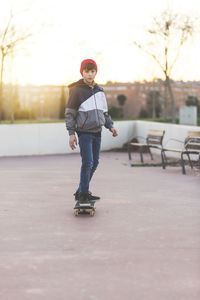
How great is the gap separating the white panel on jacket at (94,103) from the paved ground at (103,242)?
1252 mm

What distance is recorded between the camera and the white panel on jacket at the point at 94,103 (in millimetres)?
5957

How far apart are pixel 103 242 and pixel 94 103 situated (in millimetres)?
1859

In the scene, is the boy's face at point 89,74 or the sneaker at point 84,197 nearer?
the boy's face at point 89,74

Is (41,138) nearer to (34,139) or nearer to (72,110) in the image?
(34,139)

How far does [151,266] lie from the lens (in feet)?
13.1

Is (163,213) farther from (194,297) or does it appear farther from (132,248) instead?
(194,297)

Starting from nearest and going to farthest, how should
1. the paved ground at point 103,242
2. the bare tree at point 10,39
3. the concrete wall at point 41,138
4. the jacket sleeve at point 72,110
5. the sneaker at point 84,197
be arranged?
the paved ground at point 103,242, the jacket sleeve at point 72,110, the sneaker at point 84,197, the concrete wall at point 41,138, the bare tree at point 10,39

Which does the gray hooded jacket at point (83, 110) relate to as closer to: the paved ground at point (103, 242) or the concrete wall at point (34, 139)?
the paved ground at point (103, 242)

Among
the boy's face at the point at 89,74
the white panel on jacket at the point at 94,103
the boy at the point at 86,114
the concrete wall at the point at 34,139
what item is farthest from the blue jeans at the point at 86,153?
the concrete wall at the point at 34,139

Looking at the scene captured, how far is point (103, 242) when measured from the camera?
4.76m

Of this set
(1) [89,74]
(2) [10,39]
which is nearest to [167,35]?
(2) [10,39]

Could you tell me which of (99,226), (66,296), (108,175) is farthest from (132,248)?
(108,175)

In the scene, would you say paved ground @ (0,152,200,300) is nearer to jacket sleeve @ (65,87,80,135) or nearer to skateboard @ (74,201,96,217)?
skateboard @ (74,201,96,217)

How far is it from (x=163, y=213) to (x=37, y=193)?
2370 millimetres
